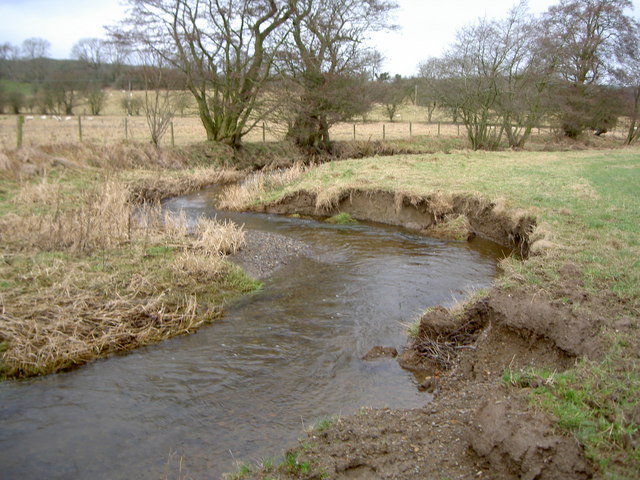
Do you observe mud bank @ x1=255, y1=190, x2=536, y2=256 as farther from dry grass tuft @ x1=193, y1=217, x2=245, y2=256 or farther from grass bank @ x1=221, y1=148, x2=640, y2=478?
dry grass tuft @ x1=193, y1=217, x2=245, y2=256

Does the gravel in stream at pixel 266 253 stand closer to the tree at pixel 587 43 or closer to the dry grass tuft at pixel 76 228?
the dry grass tuft at pixel 76 228

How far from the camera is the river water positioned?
16.5ft

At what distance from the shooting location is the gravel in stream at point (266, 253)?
1082 cm

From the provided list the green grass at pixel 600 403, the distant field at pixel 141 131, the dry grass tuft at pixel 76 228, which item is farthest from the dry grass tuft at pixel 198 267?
the distant field at pixel 141 131

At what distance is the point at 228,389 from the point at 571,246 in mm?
6311

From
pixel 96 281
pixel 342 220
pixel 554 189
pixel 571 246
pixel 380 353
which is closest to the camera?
pixel 380 353

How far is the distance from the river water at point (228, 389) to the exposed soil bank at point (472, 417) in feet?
1.80

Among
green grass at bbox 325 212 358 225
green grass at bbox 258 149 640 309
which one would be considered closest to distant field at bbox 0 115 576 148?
green grass at bbox 258 149 640 309

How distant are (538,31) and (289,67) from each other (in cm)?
1398

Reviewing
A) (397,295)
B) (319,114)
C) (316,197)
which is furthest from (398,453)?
(319,114)

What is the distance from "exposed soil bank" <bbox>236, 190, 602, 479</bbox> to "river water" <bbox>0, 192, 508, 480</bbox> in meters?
0.55

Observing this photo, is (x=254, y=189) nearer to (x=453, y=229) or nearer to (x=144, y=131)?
(x=453, y=229)

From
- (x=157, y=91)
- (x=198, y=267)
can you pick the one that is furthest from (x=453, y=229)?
(x=157, y=91)

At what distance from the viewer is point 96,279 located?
28.1 ft
